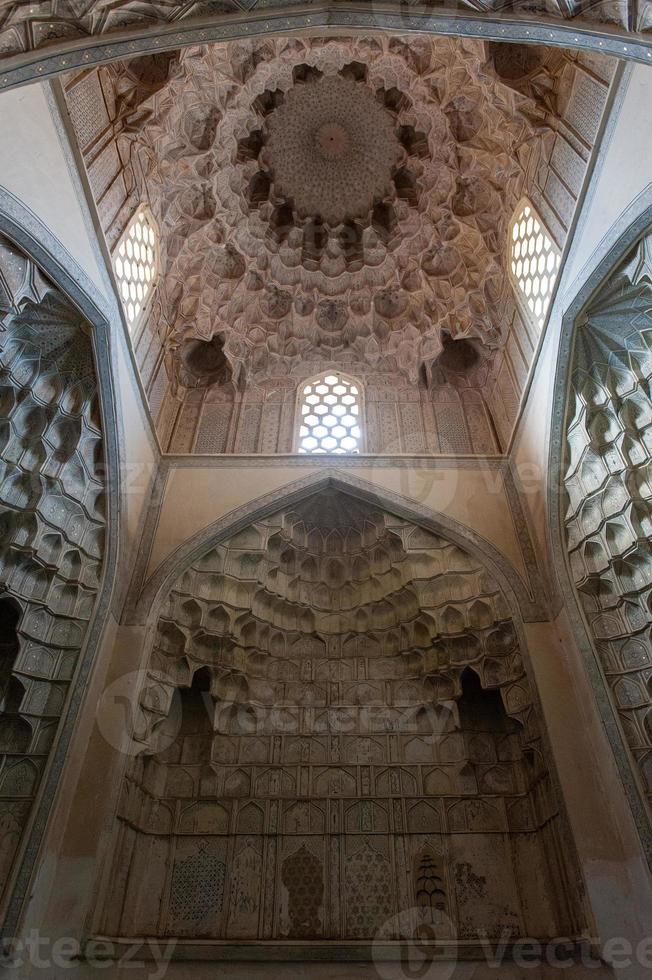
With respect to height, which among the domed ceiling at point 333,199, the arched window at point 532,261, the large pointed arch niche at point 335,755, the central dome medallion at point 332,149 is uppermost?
the central dome medallion at point 332,149

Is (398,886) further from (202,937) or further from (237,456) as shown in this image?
(237,456)

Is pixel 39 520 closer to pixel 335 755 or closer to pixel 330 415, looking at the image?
pixel 335 755

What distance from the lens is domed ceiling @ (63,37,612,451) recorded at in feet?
30.9

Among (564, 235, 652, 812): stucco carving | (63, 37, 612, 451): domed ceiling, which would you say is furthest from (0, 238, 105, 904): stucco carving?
(564, 235, 652, 812): stucco carving

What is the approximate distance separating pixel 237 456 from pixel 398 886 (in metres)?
6.73

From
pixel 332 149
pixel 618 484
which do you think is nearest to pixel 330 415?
pixel 332 149

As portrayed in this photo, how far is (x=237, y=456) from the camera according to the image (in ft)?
34.1

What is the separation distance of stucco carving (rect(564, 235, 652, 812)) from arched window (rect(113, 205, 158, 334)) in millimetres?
6125

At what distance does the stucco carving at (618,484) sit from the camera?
23.1ft

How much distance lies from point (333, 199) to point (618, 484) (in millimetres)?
8160

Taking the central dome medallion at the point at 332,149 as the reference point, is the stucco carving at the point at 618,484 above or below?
below

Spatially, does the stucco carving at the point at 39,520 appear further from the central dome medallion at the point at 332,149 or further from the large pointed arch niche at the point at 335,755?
the central dome medallion at the point at 332,149

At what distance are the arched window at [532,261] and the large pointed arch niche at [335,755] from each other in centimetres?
382

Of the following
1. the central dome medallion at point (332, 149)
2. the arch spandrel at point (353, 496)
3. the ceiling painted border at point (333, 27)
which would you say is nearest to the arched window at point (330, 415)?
the arch spandrel at point (353, 496)
